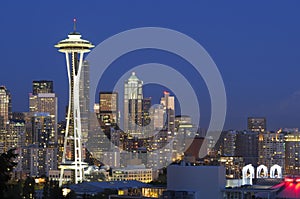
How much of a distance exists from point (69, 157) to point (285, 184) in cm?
3432

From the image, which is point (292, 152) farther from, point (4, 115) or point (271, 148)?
point (4, 115)

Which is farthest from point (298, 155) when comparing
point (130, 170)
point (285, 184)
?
point (285, 184)

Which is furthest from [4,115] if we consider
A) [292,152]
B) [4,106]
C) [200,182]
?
[200,182]

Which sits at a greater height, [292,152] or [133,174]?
[292,152]

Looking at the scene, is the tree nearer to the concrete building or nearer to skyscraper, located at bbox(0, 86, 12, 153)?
the concrete building

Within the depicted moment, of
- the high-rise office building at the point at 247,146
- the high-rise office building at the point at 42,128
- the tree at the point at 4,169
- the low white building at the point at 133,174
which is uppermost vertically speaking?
the high-rise office building at the point at 42,128

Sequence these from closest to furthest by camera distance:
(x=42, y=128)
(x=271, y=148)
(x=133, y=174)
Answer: (x=133, y=174), (x=271, y=148), (x=42, y=128)

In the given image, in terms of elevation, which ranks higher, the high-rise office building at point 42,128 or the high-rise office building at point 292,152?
the high-rise office building at point 42,128

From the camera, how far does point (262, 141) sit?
52.3m

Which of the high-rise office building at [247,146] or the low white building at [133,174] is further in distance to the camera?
the high-rise office building at [247,146]

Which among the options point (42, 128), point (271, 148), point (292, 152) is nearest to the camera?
point (292, 152)

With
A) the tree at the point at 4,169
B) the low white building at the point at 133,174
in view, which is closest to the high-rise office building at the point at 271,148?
the low white building at the point at 133,174

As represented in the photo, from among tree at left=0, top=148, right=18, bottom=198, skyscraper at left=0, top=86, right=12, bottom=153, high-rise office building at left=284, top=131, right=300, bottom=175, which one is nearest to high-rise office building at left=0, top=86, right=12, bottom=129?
skyscraper at left=0, top=86, right=12, bottom=153

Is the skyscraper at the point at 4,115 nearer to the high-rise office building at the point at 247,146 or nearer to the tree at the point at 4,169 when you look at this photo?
the high-rise office building at the point at 247,146
